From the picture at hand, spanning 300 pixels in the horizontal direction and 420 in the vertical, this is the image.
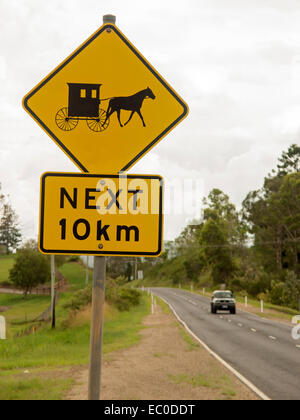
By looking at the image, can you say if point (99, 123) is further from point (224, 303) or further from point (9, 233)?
point (9, 233)

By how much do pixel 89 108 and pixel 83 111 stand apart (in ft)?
0.14

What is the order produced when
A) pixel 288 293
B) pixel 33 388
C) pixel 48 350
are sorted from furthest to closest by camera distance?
pixel 288 293 → pixel 48 350 → pixel 33 388

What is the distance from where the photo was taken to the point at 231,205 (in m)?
96.7

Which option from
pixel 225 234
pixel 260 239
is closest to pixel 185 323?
pixel 260 239

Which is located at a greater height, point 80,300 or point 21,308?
point 80,300

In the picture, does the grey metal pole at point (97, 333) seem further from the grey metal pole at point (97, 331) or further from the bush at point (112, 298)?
the bush at point (112, 298)

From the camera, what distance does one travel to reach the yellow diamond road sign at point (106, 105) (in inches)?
112

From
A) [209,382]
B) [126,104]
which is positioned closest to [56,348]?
[209,382]

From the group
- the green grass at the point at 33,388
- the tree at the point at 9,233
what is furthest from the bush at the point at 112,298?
the tree at the point at 9,233

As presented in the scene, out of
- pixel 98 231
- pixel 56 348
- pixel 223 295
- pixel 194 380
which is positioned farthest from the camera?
pixel 223 295

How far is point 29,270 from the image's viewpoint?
7044cm

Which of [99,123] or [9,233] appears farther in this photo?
[9,233]

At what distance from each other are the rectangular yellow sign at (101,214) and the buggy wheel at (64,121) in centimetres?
30
